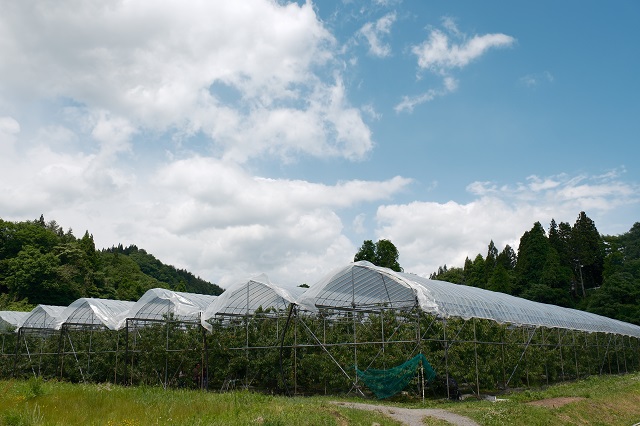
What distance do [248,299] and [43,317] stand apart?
1597 cm

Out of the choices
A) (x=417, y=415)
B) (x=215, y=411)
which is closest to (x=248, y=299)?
(x=417, y=415)

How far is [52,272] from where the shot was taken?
53594 mm

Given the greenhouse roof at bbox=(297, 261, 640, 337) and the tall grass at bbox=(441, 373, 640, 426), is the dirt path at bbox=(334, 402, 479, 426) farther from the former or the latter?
the greenhouse roof at bbox=(297, 261, 640, 337)

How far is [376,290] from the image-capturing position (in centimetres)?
2200

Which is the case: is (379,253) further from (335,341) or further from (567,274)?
(335,341)

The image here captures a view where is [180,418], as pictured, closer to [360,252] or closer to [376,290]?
[376,290]

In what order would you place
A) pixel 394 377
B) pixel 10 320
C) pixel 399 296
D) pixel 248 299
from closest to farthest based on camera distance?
1. pixel 394 377
2. pixel 399 296
3. pixel 248 299
4. pixel 10 320

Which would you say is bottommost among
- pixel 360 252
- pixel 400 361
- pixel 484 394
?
pixel 484 394

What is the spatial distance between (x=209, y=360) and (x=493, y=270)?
4232 cm

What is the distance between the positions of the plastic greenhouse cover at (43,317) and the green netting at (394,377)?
67.8 ft

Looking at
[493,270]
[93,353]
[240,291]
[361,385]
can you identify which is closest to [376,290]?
[361,385]

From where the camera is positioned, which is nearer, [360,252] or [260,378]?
[260,378]

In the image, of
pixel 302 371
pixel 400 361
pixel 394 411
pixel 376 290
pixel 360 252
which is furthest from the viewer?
pixel 360 252

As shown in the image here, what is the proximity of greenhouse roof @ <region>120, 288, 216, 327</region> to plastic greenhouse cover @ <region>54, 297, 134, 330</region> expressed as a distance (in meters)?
0.96
